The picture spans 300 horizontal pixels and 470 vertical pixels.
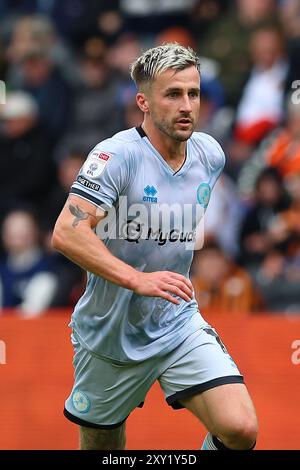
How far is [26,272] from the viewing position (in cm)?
1041

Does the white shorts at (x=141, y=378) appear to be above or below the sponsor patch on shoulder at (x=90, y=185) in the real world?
below

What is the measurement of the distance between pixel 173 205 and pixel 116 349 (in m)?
0.83

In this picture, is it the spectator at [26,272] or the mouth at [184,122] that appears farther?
the spectator at [26,272]

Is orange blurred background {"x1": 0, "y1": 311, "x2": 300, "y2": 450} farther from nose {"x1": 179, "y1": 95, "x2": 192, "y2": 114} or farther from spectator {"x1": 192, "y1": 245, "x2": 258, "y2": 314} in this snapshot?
nose {"x1": 179, "y1": 95, "x2": 192, "y2": 114}

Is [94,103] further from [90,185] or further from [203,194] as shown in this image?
[90,185]

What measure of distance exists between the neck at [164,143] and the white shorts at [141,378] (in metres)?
0.92

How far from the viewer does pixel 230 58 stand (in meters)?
12.0

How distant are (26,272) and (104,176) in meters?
4.45

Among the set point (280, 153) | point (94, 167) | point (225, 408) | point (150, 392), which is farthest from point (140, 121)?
point (225, 408)

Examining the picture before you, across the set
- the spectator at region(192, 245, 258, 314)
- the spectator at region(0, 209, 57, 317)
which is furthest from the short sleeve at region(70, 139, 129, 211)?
the spectator at region(0, 209, 57, 317)

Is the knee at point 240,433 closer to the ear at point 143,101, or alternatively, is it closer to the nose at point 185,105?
the nose at point 185,105

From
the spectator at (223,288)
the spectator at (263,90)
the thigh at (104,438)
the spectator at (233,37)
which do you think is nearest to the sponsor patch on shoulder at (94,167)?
the thigh at (104,438)

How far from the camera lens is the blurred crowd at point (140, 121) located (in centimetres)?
1026

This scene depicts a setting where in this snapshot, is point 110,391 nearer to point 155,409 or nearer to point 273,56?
point 155,409
